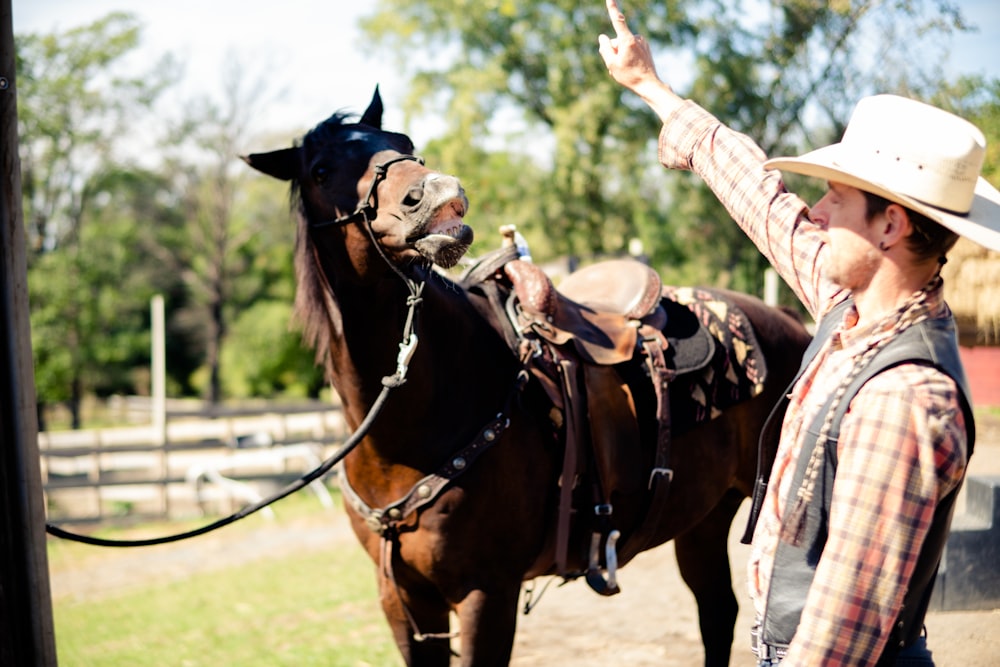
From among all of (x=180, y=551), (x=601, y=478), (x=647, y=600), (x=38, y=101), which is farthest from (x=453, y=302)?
(x=38, y=101)

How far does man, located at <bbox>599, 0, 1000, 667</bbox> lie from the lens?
1.17 metres

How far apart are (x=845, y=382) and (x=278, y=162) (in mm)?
1944

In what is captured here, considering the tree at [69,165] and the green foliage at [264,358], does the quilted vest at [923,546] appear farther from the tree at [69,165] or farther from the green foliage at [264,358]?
the green foliage at [264,358]

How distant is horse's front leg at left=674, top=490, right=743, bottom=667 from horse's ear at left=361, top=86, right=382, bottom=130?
229 cm

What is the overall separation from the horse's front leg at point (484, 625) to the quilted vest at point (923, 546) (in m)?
1.26

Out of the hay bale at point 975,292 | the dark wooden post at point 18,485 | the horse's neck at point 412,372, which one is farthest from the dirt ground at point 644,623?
the dark wooden post at point 18,485

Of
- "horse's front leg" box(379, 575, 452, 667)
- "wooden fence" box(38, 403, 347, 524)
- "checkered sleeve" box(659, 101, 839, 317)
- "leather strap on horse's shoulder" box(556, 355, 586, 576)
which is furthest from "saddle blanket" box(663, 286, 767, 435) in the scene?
"wooden fence" box(38, 403, 347, 524)

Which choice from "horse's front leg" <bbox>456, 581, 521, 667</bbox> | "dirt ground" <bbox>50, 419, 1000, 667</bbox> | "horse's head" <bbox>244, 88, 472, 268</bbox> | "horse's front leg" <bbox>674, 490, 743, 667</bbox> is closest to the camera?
"horse's head" <bbox>244, 88, 472, 268</bbox>

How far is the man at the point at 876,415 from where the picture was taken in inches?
46.0

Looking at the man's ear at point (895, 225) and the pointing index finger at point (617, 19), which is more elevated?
the pointing index finger at point (617, 19)

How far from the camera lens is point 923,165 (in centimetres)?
129

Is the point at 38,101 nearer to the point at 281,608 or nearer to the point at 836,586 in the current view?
the point at 281,608

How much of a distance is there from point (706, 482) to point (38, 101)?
24.3 metres

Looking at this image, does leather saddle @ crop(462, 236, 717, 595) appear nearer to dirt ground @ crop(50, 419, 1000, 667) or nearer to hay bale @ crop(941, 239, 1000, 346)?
dirt ground @ crop(50, 419, 1000, 667)
